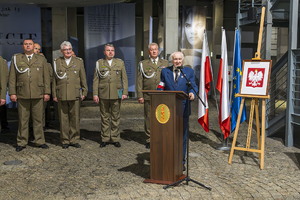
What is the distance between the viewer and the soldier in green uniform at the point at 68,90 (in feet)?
19.6

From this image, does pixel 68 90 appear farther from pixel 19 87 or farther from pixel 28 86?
pixel 19 87

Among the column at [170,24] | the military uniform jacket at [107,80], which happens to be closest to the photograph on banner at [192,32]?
the column at [170,24]

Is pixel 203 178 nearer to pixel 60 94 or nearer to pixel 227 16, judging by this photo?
pixel 60 94

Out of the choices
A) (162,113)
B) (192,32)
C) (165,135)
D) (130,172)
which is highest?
(192,32)

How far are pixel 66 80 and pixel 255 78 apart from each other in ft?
10.0

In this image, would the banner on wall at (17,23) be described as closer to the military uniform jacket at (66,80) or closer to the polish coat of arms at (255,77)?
the military uniform jacket at (66,80)

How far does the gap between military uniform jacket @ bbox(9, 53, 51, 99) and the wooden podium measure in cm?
271

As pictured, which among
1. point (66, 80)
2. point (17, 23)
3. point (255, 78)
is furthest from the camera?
point (17, 23)

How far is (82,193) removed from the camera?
12.7 feet

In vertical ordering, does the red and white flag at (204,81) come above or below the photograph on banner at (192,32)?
below

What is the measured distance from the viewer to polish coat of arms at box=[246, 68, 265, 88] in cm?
519

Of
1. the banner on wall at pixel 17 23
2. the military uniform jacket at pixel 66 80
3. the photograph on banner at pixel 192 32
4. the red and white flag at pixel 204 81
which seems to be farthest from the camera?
the photograph on banner at pixel 192 32

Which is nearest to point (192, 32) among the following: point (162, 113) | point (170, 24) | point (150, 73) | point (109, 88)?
point (170, 24)

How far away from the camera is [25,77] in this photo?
5.91m
